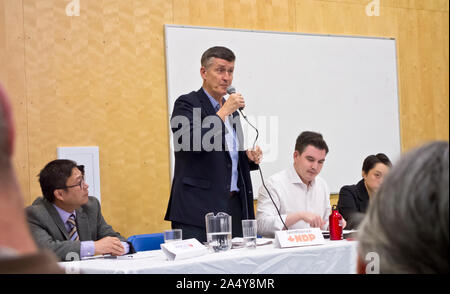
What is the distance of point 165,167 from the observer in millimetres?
4168

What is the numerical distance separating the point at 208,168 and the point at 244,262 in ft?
2.35

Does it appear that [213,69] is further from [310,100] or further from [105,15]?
[310,100]

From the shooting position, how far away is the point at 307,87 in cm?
467

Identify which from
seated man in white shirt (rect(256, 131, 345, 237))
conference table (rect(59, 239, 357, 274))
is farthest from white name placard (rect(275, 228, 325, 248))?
seated man in white shirt (rect(256, 131, 345, 237))

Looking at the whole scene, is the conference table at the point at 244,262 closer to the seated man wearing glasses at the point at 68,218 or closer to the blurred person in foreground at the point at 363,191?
the seated man wearing glasses at the point at 68,218

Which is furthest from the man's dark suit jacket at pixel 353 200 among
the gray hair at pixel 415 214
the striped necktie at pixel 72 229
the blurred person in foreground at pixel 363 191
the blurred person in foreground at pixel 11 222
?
the blurred person in foreground at pixel 11 222

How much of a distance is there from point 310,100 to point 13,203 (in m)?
4.48

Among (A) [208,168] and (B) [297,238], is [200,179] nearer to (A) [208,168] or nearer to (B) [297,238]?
(A) [208,168]

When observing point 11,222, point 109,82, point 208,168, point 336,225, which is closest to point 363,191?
point 336,225

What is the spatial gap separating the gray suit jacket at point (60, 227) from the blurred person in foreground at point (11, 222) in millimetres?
1852

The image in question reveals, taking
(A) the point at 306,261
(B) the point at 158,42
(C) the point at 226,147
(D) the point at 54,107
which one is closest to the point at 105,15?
(B) the point at 158,42

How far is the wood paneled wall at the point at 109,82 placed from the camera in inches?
148

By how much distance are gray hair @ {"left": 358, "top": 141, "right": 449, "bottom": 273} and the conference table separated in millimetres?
1320
